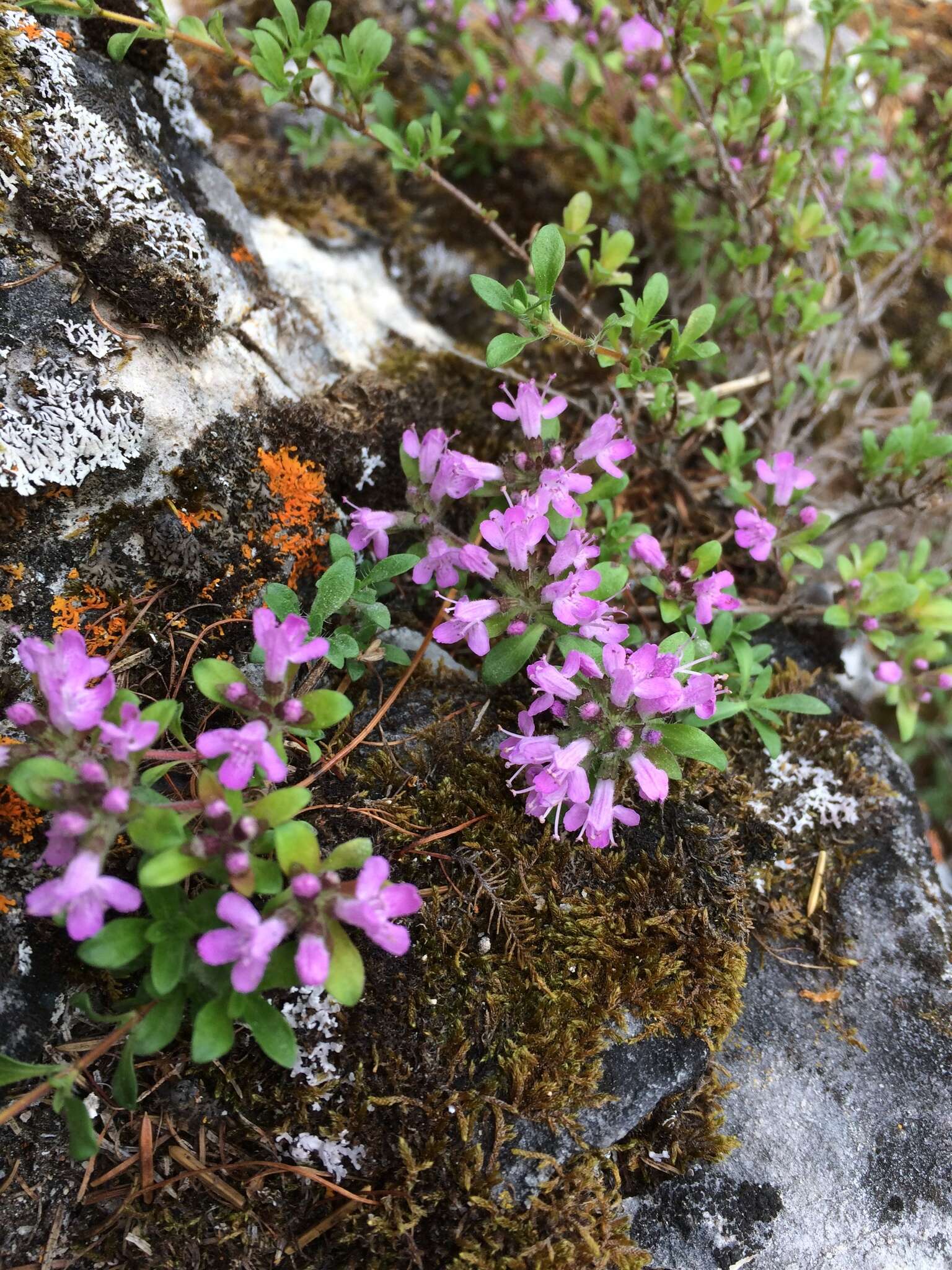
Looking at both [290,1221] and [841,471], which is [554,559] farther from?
[841,471]

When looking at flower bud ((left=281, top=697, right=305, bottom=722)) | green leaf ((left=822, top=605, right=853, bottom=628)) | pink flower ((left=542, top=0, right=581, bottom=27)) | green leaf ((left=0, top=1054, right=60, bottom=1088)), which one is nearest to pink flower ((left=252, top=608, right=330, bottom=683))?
flower bud ((left=281, top=697, right=305, bottom=722))

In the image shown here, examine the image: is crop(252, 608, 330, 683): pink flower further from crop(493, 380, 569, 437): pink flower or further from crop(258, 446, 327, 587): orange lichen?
crop(493, 380, 569, 437): pink flower

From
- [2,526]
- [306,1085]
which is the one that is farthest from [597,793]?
[2,526]

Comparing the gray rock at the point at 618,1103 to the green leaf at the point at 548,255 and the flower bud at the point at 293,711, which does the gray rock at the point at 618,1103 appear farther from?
the green leaf at the point at 548,255

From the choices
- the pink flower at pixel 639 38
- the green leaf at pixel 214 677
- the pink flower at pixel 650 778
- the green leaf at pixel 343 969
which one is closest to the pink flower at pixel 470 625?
the pink flower at pixel 650 778

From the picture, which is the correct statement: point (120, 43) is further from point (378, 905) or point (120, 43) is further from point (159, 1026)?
point (159, 1026)
